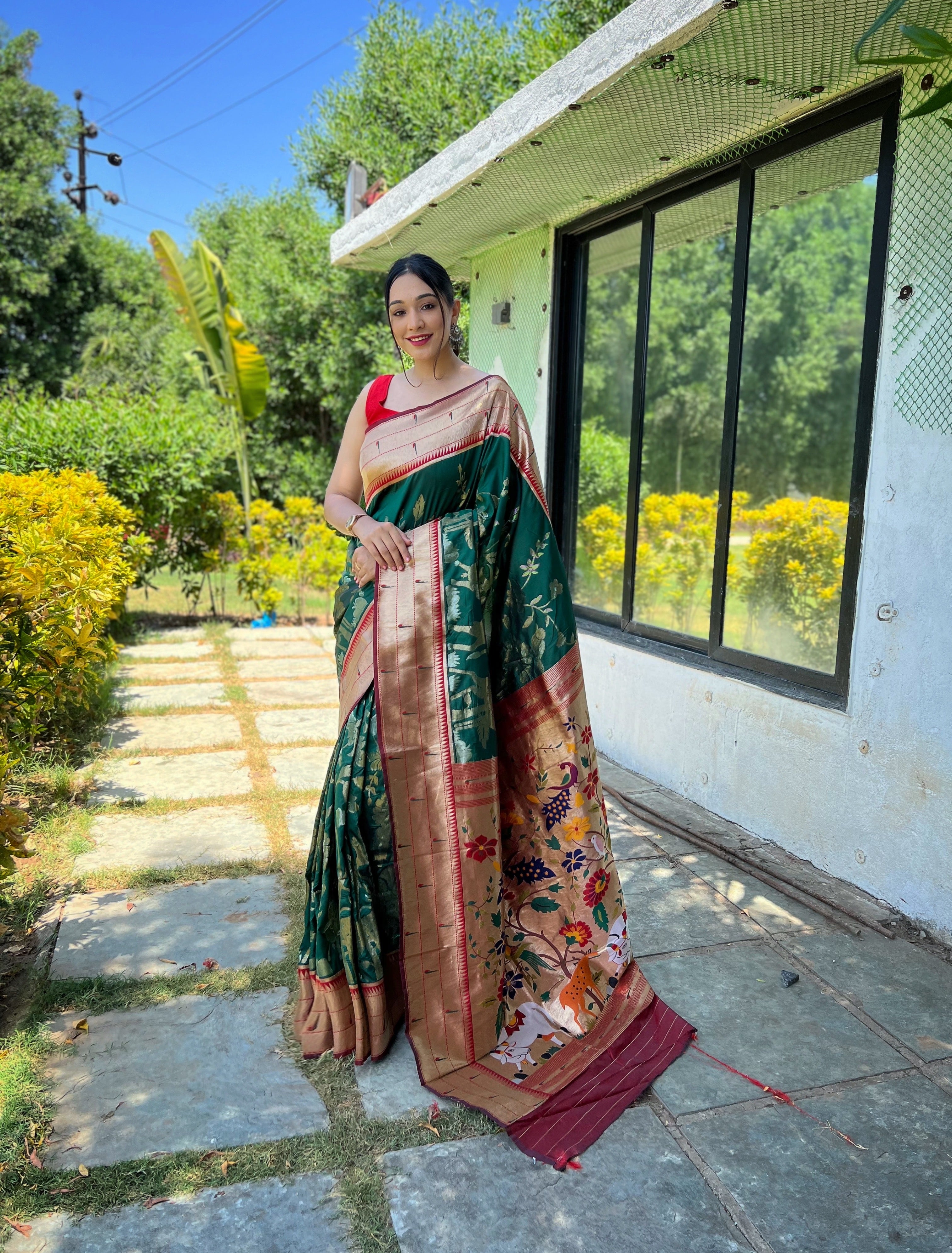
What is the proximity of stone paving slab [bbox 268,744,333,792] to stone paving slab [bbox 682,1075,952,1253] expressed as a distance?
2.44 meters

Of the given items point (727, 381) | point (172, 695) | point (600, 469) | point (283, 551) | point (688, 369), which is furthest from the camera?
point (688, 369)

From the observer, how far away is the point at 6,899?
2770 millimetres

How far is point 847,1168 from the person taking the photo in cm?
179

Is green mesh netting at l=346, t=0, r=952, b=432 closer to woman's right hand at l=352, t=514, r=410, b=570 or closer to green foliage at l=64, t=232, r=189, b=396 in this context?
woman's right hand at l=352, t=514, r=410, b=570

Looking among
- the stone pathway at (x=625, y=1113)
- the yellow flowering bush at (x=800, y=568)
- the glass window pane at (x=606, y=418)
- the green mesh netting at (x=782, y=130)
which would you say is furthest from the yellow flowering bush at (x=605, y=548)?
the stone pathway at (x=625, y=1113)

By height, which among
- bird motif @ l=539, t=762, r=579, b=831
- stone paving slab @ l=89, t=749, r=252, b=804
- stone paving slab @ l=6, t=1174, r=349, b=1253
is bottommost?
stone paving slab @ l=6, t=1174, r=349, b=1253

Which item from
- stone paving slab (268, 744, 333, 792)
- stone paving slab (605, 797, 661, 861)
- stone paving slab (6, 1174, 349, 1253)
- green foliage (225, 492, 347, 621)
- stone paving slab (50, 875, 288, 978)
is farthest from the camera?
green foliage (225, 492, 347, 621)

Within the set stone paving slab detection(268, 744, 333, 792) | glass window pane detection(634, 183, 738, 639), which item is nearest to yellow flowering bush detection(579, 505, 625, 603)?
stone paving slab detection(268, 744, 333, 792)

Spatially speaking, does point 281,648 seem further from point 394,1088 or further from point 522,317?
point 394,1088

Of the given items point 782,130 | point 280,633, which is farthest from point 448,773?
point 280,633

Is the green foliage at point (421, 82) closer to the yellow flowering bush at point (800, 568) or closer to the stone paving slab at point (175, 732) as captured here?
the yellow flowering bush at point (800, 568)

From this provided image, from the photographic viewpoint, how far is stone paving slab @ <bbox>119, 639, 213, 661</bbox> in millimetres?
6512

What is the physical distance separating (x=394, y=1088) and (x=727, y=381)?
2.85 metres

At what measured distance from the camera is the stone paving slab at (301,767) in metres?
4.07
